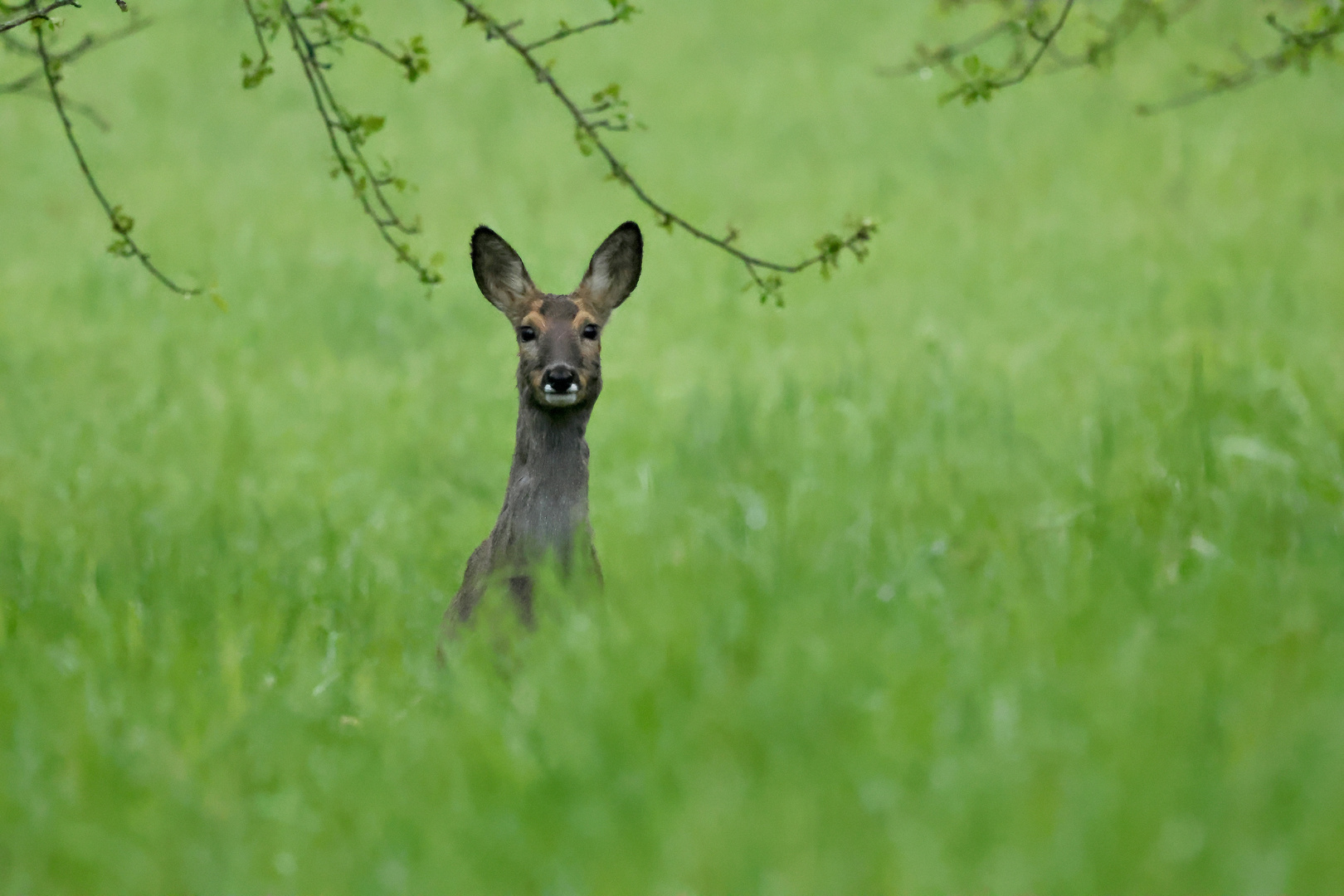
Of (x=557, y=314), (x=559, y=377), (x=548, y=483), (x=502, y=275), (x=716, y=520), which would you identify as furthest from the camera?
(x=716, y=520)

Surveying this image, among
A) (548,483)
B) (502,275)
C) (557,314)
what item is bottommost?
(548,483)

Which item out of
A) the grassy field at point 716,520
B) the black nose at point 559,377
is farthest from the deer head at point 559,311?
the grassy field at point 716,520

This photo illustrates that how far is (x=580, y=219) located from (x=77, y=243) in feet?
13.6

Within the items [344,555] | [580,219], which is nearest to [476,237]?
[344,555]

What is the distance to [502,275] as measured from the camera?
5891 mm

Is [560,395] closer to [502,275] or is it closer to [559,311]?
[559,311]

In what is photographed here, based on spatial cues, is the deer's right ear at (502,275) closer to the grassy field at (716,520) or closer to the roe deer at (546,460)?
the roe deer at (546,460)

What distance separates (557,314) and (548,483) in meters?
0.58

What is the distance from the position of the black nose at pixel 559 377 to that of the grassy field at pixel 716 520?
0.66 meters

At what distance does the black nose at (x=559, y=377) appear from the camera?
5.23m

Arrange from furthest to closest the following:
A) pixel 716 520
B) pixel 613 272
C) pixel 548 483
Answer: pixel 716 520, pixel 613 272, pixel 548 483

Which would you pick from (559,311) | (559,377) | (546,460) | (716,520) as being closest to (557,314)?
(559,311)

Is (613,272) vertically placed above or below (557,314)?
above

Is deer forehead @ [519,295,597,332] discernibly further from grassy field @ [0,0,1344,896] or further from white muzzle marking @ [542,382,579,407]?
grassy field @ [0,0,1344,896]
